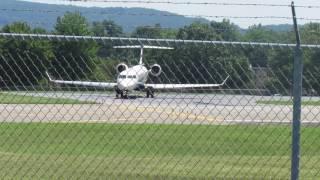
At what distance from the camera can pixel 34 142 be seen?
16.8 meters

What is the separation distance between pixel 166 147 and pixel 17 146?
3.18 meters

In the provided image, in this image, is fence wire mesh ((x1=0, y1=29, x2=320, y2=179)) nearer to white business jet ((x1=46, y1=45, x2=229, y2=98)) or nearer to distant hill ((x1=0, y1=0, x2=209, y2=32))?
white business jet ((x1=46, y1=45, x2=229, y2=98))

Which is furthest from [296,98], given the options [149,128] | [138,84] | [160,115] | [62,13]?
[138,84]

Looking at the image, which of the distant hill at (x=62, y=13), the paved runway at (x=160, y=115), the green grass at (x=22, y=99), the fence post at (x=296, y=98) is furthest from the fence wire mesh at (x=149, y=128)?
the paved runway at (x=160, y=115)

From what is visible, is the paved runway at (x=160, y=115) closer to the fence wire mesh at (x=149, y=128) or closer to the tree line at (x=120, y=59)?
the fence wire mesh at (x=149, y=128)

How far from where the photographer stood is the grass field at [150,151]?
11.7 m

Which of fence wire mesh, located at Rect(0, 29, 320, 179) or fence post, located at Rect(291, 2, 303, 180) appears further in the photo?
fence wire mesh, located at Rect(0, 29, 320, 179)

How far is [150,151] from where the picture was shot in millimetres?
15875

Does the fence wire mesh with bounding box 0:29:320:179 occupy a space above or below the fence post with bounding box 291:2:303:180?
below

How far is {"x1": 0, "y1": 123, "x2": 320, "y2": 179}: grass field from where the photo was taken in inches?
461

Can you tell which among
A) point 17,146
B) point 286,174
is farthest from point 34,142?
point 286,174

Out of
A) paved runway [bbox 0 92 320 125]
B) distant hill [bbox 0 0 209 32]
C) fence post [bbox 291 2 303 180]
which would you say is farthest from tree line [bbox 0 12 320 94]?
paved runway [bbox 0 92 320 125]

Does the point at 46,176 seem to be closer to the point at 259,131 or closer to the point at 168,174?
the point at 168,174

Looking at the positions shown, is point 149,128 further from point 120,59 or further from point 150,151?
point 120,59
